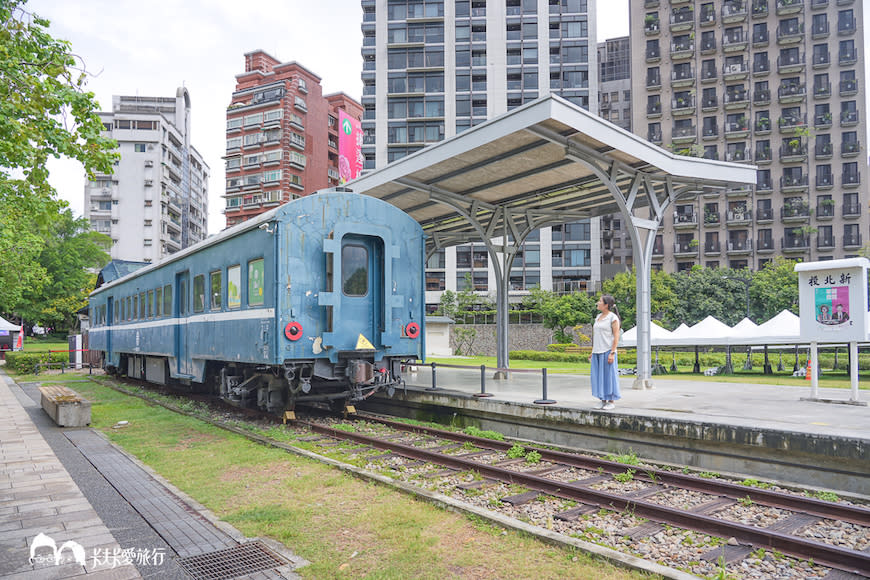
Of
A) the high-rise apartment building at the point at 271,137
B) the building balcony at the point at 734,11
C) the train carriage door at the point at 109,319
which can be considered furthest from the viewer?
the high-rise apartment building at the point at 271,137

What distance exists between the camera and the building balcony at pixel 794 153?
183ft

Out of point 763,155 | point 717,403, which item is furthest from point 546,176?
point 763,155

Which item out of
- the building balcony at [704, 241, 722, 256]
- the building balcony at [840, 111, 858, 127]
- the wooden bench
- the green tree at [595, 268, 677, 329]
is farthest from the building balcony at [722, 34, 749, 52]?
the wooden bench

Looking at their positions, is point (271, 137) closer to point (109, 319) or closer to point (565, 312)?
point (565, 312)

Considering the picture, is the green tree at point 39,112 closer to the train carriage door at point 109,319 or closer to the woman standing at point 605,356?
the woman standing at point 605,356

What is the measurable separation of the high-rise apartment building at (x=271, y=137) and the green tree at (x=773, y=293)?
4516 cm

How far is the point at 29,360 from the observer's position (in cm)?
2691

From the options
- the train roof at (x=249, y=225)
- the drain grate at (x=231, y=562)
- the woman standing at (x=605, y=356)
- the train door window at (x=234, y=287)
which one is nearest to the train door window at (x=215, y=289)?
the train door window at (x=234, y=287)

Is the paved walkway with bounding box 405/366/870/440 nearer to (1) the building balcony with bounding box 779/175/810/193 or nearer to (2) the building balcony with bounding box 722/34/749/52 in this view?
(1) the building balcony with bounding box 779/175/810/193

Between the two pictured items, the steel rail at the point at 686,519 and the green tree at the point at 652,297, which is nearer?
the steel rail at the point at 686,519

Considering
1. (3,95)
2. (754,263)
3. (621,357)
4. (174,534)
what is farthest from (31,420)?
(754,263)

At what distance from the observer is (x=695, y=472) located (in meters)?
7.57

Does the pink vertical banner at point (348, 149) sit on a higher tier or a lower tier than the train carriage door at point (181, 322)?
higher

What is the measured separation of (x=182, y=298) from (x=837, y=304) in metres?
12.6
